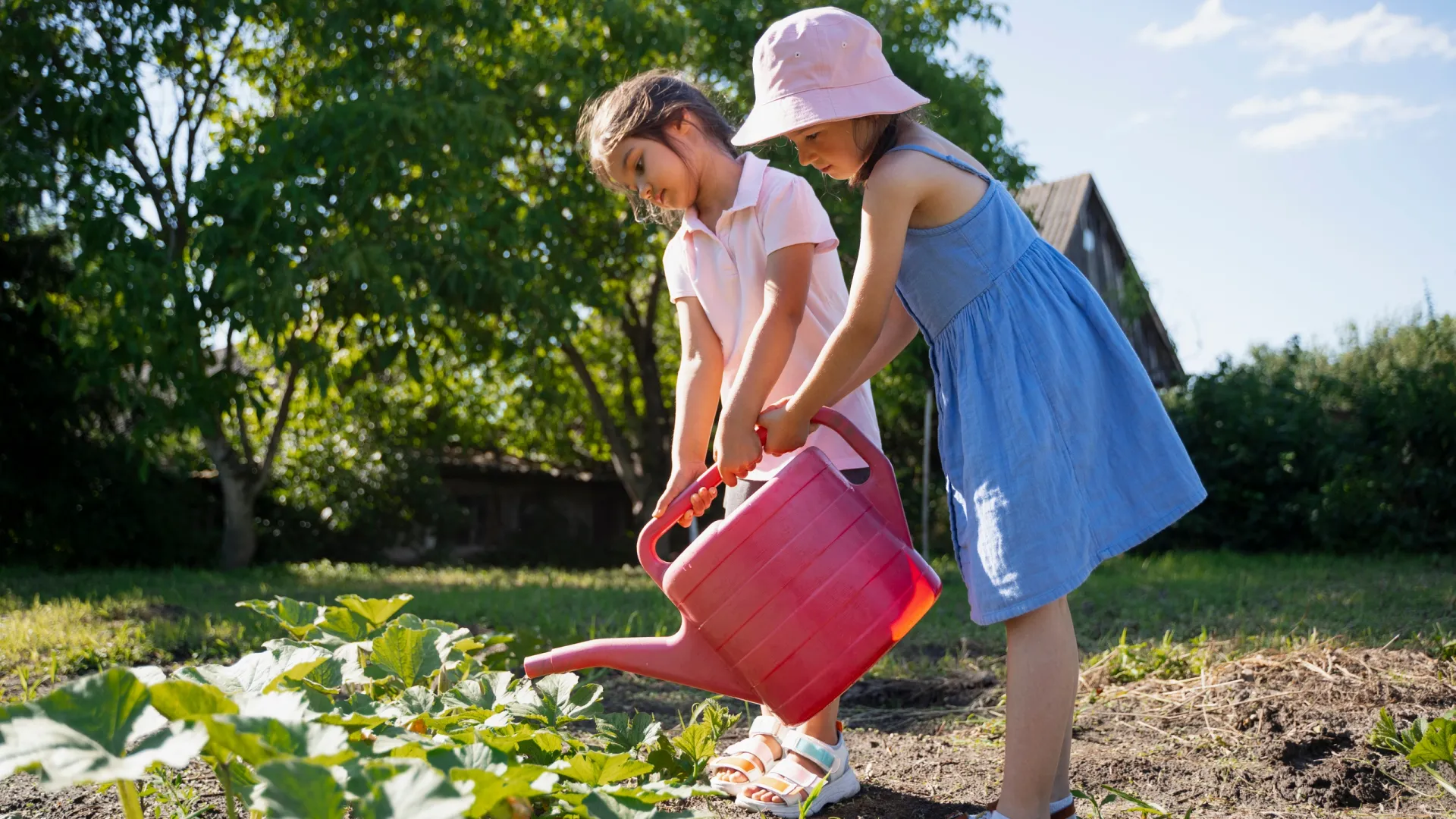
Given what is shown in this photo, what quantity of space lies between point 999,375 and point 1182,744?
3.16 ft

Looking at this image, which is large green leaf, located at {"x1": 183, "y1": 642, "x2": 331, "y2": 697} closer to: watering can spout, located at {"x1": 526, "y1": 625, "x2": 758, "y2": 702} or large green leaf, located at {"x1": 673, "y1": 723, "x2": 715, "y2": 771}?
watering can spout, located at {"x1": 526, "y1": 625, "x2": 758, "y2": 702}

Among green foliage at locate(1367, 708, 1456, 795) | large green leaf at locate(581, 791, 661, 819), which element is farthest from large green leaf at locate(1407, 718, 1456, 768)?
large green leaf at locate(581, 791, 661, 819)

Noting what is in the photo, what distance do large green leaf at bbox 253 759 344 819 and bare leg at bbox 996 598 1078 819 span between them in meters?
0.90

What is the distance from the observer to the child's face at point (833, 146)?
160cm

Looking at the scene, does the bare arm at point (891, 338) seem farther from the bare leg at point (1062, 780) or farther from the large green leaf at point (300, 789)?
the large green leaf at point (300, 789)

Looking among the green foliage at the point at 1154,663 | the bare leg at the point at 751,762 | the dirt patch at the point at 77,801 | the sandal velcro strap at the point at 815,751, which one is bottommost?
the green foliage at the point at 1154,663

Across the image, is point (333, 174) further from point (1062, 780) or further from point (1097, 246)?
point (1097, 246)

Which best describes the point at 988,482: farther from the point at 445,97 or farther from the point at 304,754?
the point at 445,97

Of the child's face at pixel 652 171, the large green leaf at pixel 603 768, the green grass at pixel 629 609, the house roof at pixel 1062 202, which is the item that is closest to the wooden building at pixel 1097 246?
the house roof at pixel 1062 202

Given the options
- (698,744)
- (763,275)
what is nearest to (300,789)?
(698,744)

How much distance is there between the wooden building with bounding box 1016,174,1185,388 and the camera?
14500 millimetres

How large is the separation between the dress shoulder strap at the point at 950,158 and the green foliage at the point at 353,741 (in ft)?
2.78

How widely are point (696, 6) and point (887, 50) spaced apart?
1.48 meters

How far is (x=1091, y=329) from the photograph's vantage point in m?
1.62
